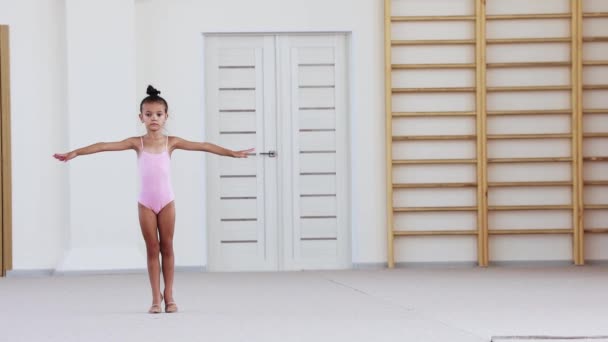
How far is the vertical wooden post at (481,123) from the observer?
28.4ft

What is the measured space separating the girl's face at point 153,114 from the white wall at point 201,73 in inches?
125

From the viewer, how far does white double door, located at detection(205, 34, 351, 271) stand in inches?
344

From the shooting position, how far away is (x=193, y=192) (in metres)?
8.66

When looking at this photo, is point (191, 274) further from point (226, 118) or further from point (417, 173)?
point (417, 173)

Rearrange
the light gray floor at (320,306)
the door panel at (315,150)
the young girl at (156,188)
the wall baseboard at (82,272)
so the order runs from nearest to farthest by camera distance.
→ the light gray floor at (320,306) < the young girl at (156,188) < the wall baseboard at (82,272) < the door panel at (315,150)

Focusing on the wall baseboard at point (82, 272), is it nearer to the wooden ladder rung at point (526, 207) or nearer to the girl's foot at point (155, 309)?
the wooden ladder rung at point (526, 207)

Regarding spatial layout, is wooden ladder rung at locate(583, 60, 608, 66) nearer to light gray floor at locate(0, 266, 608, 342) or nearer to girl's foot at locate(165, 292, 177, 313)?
light gray floor at locate(0, 266, 608, 342)

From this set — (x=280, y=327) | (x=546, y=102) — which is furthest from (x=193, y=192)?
(x=280, y=327)

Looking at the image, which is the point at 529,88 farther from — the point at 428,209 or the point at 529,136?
the point at 428,209

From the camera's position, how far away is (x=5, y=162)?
852 centimetres

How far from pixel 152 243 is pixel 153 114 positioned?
0.59 metres

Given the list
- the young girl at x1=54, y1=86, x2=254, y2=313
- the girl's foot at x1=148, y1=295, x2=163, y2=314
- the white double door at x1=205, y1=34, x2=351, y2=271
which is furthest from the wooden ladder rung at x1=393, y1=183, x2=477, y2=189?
the girl's foot at x1=148, y1=295, x2=163, y2=314

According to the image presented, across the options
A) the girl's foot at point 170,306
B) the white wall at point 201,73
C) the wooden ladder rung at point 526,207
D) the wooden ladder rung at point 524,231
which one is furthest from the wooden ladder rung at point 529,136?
the girl's foot at point 170,306

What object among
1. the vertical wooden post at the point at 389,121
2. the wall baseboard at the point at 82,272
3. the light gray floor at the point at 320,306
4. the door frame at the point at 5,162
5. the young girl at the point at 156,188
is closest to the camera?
the light gray floor at the point at 320,306
